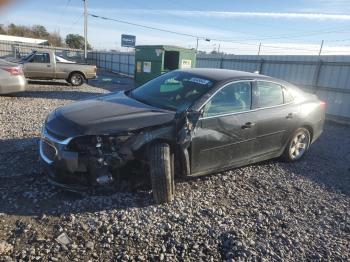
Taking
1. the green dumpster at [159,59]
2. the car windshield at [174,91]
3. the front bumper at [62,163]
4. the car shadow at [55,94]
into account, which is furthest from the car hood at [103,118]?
the green dumpster at [159,59]

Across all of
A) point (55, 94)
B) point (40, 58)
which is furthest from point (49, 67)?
point (55, 94)

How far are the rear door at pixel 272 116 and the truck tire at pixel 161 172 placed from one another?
174cm

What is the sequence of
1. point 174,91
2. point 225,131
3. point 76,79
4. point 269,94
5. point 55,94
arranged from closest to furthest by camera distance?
point 225,131
point 174,91
point 269,94
point 55,94
point 76,79

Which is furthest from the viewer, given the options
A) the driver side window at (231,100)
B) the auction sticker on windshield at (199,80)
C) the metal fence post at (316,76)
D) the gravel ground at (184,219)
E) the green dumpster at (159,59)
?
the green dumpster at (159,59)

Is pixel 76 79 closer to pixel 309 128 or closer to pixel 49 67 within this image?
pixel 49 67

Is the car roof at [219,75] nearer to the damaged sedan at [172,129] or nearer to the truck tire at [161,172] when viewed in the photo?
the damaged sedan at [172,129]

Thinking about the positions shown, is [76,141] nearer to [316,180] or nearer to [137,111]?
[137,111]

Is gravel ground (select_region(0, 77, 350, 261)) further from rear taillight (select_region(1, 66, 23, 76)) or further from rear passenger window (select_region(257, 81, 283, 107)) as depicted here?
rear taillight (select_region(1, 66, 23, 76))

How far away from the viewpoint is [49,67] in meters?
14.8

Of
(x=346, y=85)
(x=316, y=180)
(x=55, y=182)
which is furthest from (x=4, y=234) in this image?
(x=346, y=85)

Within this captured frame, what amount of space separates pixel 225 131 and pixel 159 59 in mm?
8089

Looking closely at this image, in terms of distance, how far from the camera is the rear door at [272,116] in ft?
16.8

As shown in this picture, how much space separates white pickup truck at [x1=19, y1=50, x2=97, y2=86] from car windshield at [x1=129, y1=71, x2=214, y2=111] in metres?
10.8

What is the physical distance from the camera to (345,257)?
3398 millimetres
